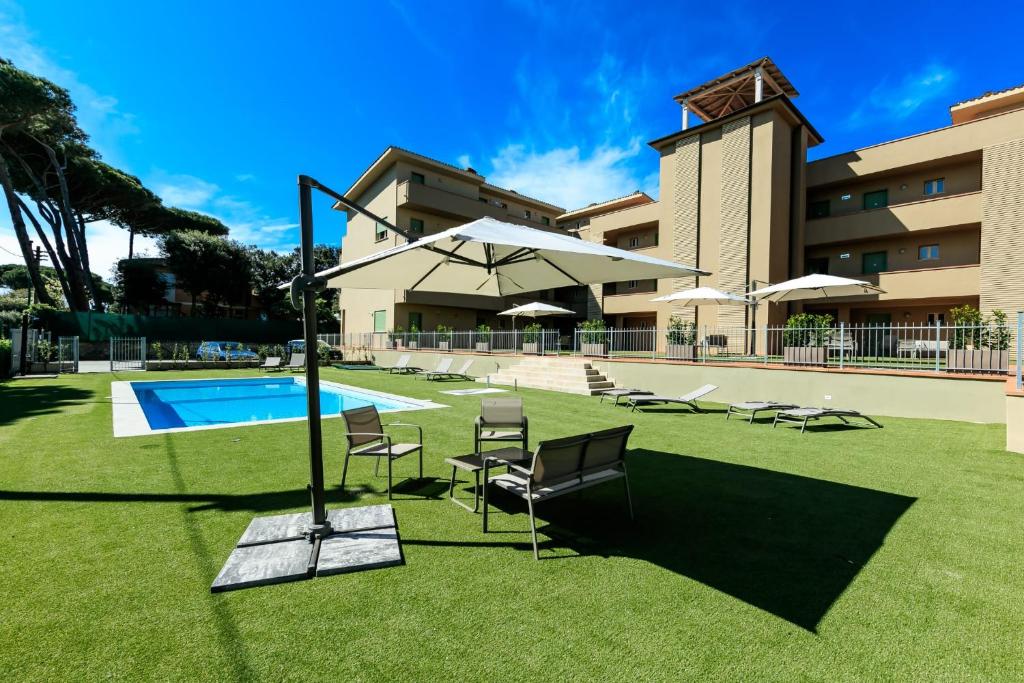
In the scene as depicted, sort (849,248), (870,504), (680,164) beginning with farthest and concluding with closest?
1. (680,164)
2. (849,248)
3. (870,504)

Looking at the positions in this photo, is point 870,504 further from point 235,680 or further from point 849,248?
point 849,248

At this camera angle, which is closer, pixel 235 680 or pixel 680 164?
pixel 235 680

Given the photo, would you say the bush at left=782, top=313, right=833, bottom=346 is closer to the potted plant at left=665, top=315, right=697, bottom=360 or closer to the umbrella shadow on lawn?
the potted plant at left=665, top=315, right=697, bottom=360

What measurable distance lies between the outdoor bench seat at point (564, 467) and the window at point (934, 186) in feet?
85.4

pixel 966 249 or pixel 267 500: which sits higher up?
pixel 966 249

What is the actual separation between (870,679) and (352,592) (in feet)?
9.22

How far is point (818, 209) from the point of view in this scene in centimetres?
2367

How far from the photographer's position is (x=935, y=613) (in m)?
2.65

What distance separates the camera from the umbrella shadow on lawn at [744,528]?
2996mm

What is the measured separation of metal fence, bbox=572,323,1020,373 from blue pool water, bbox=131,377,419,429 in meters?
7.84

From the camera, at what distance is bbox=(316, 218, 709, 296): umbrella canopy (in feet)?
12.1

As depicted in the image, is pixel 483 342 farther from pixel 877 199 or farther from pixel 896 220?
pixel 877 199

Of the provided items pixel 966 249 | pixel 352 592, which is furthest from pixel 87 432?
pixel 966 249

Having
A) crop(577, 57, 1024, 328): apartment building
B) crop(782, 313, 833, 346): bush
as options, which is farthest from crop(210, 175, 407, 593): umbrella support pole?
crop(577, 57, 1024, 328): apartment building
